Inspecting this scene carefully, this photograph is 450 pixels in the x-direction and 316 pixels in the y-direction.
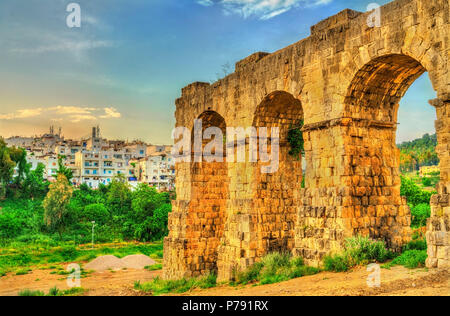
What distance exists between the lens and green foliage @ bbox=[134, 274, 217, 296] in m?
12.9

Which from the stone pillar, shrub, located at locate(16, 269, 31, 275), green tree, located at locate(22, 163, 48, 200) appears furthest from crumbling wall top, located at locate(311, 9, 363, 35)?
green tree, located at locate(22, 163, 48, 200)

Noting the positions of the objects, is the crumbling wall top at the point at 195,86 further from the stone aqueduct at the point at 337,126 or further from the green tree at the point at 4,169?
the green tree at the point at 4,169

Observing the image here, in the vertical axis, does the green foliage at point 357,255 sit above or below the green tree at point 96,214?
above

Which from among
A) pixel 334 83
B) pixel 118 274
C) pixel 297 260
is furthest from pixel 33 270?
pixel 334 83

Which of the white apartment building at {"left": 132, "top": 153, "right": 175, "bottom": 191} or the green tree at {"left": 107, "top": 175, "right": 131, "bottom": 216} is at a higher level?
the white apartment building at {"left": 132, "top": 153, "right": 175, "bottom": 191}

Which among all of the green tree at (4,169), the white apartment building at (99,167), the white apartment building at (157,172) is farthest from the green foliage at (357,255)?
the white apartment building at (99,167)

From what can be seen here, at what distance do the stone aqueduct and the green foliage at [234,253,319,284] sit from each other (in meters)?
0.29

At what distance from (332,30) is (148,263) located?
20184 millimetres

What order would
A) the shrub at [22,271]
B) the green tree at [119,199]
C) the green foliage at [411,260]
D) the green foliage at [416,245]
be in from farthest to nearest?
the green tree at [119,199]
the shrub at [22,271]
the green foliage at [416,245]
the green foliage at [411,260]

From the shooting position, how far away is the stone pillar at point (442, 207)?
7.33 metres

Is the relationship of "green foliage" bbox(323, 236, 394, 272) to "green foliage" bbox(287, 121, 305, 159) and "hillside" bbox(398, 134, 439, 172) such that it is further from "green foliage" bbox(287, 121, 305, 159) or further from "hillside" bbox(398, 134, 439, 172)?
"hillside" bbox(398, 134, 439, 172)

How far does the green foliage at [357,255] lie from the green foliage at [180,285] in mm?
4800

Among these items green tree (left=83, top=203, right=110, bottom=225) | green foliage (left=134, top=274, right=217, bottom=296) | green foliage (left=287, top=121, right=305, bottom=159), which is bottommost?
green foliage (left=134, top=274, right=217, bottom=296)

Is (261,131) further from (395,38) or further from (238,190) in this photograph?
(395,38)
